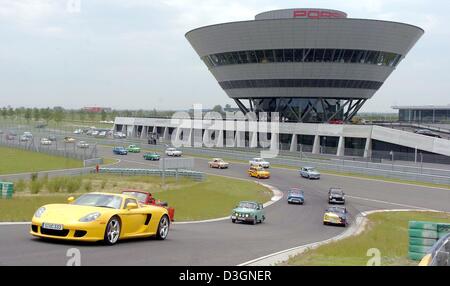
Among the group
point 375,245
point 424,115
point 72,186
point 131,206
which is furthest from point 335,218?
point 424,115

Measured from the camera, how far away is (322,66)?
98.6 metres

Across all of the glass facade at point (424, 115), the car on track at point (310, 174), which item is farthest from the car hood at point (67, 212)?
the glass facade at point (424, 115)

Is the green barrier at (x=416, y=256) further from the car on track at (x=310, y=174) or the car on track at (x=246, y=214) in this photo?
the car on track at (x=310, y=174)

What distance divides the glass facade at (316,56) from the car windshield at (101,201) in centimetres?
8701

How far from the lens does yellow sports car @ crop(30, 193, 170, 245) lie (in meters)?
11.8

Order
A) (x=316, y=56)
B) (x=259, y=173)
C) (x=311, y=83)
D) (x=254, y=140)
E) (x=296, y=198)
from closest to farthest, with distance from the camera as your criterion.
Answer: (x=296, y=198)
(x=259, y=173)
(x=316, y=56)
(x=311, y=83)
(x=254, y=140)

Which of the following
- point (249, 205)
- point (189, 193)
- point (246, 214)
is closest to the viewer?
point (246, 214)

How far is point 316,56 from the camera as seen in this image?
97.7m

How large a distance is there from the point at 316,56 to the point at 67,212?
8881 cm

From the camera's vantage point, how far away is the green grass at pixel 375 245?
12.6 metres

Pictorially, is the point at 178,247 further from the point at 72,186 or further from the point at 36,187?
the point at 72,186

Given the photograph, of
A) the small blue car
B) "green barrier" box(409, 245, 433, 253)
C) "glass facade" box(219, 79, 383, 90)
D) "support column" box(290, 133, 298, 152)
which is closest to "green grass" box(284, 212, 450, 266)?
"green barrier" box(409, 245, 433, 253)

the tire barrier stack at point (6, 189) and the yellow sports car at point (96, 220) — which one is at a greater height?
the yellow sports car at point (96, 220)
